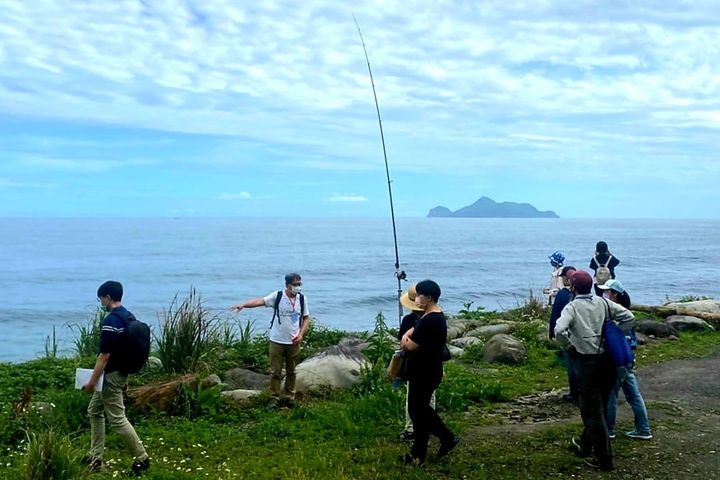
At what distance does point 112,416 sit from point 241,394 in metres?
2.96

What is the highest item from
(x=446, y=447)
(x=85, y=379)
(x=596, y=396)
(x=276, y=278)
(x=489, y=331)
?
(x=85, y=379)

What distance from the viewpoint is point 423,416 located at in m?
6.59

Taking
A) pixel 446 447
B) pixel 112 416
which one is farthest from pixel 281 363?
pixel 446 447

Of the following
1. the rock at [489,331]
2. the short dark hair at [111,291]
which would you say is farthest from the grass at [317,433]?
the rock at [489,331]

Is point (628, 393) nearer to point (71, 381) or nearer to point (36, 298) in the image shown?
point (71, 381)

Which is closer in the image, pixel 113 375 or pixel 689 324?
pixel 113 375

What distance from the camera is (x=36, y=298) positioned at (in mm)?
34156

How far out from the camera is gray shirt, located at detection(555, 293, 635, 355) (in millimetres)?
6461

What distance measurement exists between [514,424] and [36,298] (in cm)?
3107

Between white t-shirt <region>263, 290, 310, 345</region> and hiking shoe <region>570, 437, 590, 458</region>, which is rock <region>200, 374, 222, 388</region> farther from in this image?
hiking shoe <region>570, 437, 590, 458</region>

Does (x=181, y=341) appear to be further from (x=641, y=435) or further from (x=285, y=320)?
(x=641, y=435)

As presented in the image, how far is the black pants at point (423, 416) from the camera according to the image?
21.5ft

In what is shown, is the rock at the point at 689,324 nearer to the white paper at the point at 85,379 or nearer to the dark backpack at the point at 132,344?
the dark backpack at the point at 132,344

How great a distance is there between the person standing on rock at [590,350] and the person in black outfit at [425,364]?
1.10 m
